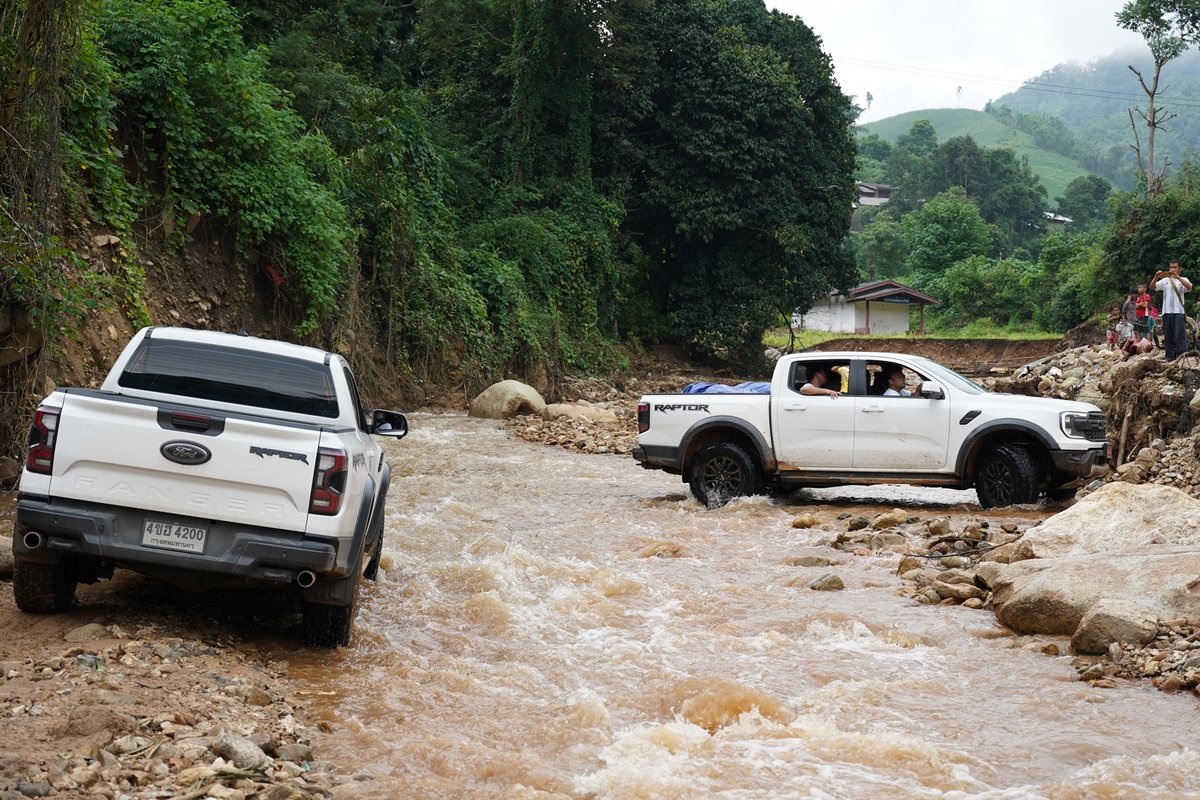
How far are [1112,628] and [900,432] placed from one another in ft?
19.2

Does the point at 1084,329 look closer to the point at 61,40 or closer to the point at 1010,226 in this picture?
the point at 61,40

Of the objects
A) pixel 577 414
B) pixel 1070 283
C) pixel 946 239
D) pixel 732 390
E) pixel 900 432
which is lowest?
pixel 577 414

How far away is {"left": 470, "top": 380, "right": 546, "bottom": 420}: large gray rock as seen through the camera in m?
25.0

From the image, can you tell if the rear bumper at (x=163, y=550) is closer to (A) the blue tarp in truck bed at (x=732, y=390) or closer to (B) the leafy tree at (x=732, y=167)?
(A) the blue tarp in truck bed at (x=732, y=390)

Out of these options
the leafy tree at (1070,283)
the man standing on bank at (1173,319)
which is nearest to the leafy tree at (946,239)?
the leafy tree at (1070,283)

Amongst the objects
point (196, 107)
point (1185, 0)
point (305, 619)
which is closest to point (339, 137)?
point (196, 107)

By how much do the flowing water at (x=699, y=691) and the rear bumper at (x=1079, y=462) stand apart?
9.80ft

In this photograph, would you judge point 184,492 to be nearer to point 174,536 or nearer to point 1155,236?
point 174,536

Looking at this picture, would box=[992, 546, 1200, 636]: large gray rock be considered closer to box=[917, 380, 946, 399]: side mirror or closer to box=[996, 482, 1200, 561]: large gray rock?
box=[996, 482, 1200, 561]: large gray rock

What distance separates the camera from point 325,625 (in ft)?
23.1

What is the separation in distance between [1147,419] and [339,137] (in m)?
17.7

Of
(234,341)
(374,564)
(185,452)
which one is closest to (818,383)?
(374,564)

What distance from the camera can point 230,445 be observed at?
6.36 meters

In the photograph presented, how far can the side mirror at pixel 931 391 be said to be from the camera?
13.0 m
